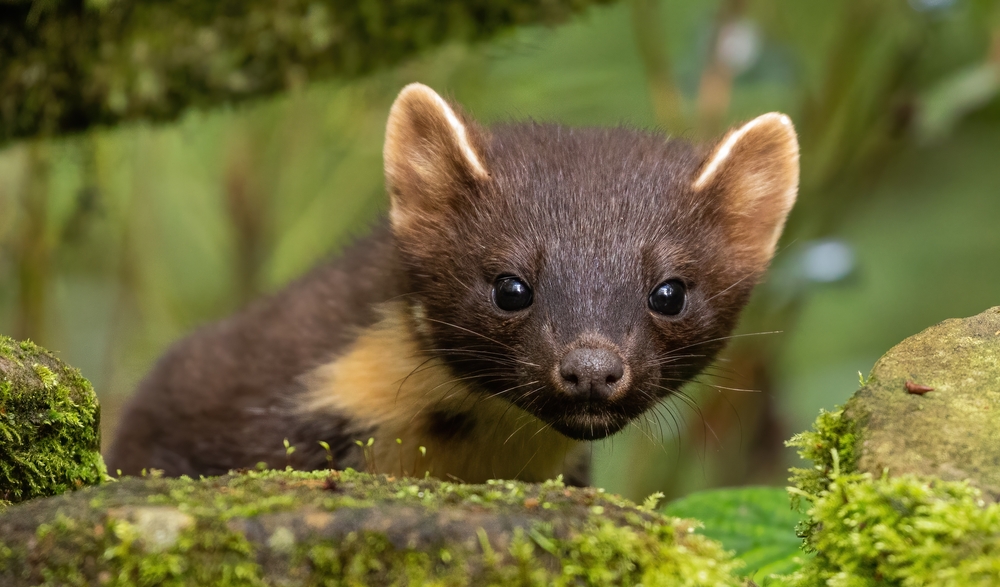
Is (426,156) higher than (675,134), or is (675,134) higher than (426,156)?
(675,134)

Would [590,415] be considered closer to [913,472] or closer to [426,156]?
[913,472]

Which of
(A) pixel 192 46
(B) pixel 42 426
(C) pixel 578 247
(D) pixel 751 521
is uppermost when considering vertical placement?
(A) pixel 192 46

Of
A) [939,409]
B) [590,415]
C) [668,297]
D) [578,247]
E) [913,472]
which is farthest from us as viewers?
[668,297]

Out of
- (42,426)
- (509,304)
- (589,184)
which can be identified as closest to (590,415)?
(509,304)

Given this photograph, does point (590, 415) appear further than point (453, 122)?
No

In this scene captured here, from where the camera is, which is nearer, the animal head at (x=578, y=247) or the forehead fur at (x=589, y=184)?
the animal head at (x=578, y=247)

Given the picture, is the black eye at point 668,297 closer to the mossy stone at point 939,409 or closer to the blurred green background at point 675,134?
the blurred green background at point 675,134

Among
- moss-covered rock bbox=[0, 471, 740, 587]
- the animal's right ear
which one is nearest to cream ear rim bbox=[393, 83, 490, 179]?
the animal's right ear

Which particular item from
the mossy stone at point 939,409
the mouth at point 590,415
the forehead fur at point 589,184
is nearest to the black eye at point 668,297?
the forehead fur at point 589,184
